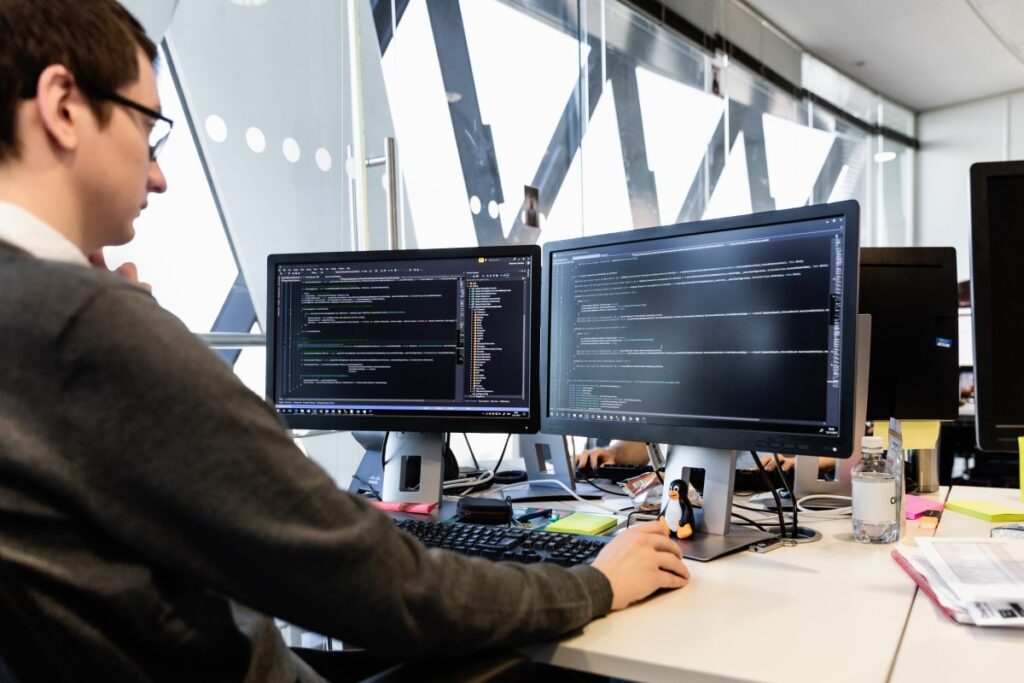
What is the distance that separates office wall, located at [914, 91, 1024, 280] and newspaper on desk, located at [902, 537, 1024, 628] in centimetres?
784

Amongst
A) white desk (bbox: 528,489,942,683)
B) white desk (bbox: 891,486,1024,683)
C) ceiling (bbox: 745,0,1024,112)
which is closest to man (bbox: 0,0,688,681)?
white desk (bbox: 528,489,942,683)

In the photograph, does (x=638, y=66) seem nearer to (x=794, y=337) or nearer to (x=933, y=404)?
(x=933, y=404)

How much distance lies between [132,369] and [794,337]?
0.91m

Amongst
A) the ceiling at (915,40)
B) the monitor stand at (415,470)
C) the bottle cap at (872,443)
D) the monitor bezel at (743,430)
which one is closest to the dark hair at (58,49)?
the monitor bezel at (743,430)

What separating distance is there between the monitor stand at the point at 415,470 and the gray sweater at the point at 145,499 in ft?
2.87

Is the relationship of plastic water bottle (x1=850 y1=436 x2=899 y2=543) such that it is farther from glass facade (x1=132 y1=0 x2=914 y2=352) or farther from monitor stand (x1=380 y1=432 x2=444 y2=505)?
glass facade (x1=132 y1=0 x2=914 y2=352)

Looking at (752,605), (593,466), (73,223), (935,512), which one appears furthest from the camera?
(593,466)

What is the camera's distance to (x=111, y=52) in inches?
30.5

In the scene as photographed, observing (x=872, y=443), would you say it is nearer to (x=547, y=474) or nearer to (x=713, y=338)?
(x=713, y=338)

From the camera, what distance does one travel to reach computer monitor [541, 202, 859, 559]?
1123mm

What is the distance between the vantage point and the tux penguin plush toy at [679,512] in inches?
50.0

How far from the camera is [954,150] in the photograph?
8.38m

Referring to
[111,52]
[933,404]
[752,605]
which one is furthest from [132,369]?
[933,404]

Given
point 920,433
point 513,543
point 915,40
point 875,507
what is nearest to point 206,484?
point 513,543
